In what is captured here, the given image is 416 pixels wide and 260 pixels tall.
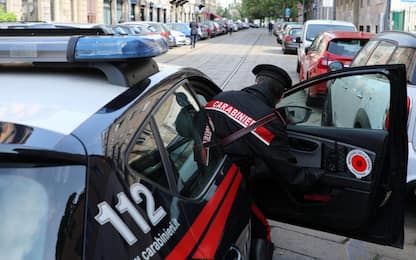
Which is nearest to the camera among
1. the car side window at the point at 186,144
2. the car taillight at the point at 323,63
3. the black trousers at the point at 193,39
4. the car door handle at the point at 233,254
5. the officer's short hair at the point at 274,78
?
the car door handle at the point at 233,254

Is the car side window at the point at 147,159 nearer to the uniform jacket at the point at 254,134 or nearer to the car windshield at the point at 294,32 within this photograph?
the uniform jacket at the point at 254,134

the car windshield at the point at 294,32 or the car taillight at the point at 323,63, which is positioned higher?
the car windshield at the point at 294,32

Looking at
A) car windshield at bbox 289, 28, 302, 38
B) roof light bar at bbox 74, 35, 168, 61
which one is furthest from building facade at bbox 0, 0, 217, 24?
roof light bar at bbox 74, 35, 168, 61

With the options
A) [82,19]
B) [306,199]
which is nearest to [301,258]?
[306,199]

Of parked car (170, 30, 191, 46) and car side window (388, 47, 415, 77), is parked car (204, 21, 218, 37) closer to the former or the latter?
parked car (170, 30, 191, 46)

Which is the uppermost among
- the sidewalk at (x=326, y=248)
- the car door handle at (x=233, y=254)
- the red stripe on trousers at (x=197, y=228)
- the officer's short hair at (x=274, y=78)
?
the officer's short hair at (x=274, y=78)

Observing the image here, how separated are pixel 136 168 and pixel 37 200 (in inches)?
15.1

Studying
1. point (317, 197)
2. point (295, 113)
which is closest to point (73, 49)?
point (317, 197)

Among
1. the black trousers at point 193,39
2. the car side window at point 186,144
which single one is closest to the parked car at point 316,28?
the car side window at point 186,144

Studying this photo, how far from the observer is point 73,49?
201 cm

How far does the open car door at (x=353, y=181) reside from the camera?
316 cm

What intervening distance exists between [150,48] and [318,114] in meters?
2.13

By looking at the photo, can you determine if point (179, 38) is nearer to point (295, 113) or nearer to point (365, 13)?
point (365, 13)

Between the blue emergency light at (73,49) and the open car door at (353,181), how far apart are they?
1.46 metres
